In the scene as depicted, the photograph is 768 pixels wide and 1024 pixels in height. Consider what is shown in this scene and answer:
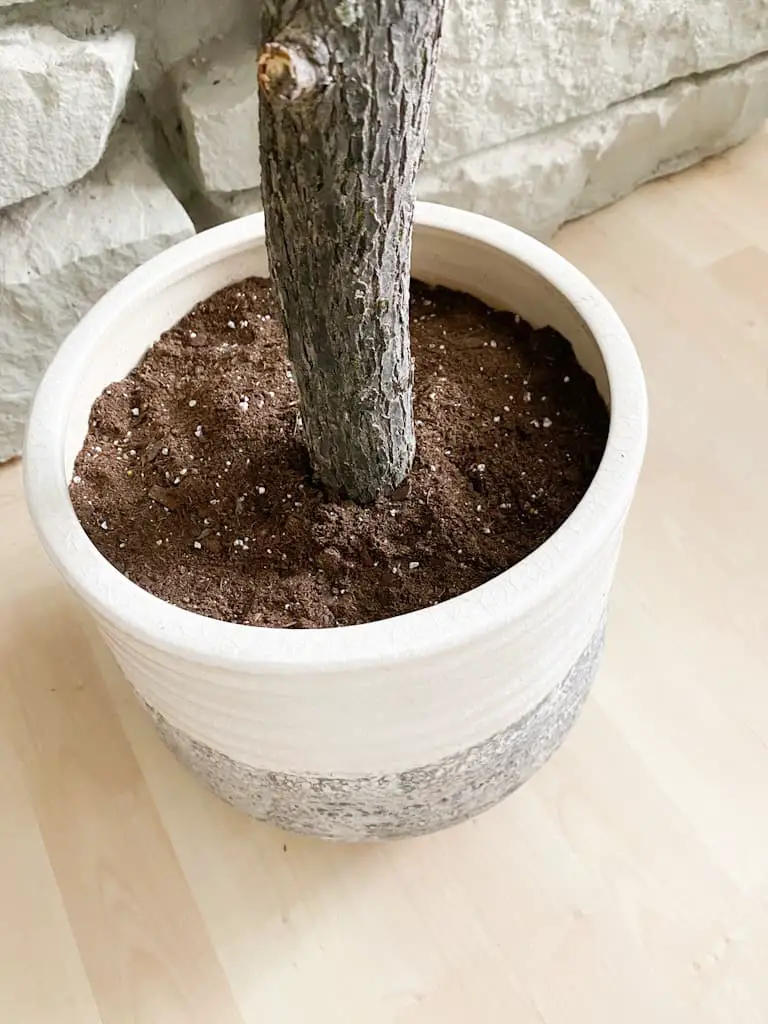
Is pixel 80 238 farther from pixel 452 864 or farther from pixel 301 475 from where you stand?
pixel 452 864

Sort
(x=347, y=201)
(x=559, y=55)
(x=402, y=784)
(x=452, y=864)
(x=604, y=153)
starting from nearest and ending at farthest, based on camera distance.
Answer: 1. (x=347, y=201)
2. (x=402, y=784)
3. (x=452, y=864)
4. (x=559, y=55)
5. (x=604, y=153)

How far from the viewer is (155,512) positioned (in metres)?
0.70

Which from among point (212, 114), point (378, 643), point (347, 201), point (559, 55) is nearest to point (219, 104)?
point (212, 114)

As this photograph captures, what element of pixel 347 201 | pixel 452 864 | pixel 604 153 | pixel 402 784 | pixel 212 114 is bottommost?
pixel 452 864

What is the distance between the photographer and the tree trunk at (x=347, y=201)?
44 cm

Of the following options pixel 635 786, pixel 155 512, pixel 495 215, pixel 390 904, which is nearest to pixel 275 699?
pixel 155 512

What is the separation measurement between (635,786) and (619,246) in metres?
0.76

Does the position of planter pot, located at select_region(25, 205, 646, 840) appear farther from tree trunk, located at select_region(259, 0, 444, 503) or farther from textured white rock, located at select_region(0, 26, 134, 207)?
textured white rock, located at select_region(0, 26, 134, 207)

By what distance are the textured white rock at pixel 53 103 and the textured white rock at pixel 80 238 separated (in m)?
0.04

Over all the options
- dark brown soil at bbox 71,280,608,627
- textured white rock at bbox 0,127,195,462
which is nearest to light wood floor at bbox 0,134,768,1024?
textured white rock at bbox 0,127,195,462

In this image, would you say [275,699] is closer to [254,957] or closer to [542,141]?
[254,957]

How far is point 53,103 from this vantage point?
0.90m

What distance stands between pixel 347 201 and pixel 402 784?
0.40m

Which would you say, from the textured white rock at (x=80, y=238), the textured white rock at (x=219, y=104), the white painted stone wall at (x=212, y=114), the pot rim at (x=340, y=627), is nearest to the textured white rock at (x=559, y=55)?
the white painted stone wall at (x=212, y=114)
